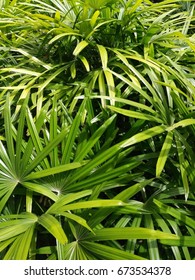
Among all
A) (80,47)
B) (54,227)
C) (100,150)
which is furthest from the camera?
(80,47)

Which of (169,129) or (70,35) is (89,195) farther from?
(70,35)

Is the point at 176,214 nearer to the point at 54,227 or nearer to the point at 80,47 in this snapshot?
the point at 54,227

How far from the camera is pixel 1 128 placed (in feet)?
4.93

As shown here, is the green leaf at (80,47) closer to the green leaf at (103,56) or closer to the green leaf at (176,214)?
the green leaf at (103,56)

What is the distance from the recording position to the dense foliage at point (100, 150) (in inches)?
42.6

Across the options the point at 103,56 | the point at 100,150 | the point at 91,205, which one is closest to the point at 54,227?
the point at 91,205

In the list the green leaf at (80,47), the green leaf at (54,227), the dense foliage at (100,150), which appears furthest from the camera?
the green leaf at (80,47)

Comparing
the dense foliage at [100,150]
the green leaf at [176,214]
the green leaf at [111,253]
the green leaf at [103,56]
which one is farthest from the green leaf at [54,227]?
the green leaf at [103,56]

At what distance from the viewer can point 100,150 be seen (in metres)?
1.25

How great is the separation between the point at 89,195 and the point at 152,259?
28cm

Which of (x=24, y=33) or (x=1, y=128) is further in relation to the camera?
(x=24, y=33)

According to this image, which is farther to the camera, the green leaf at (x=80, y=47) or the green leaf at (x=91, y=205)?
the green leaf at (x=80, y=47)

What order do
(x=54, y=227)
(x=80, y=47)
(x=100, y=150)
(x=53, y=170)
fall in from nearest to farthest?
(x=54, y=227) → (x=53, y=170) → (x=100, y=150) → (x=80, y=47)
